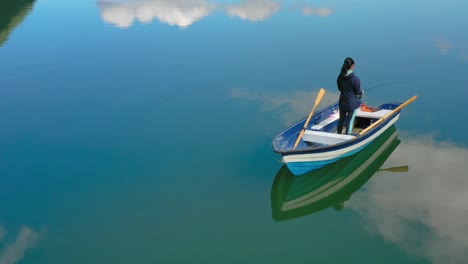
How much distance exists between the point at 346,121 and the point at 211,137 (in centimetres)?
330

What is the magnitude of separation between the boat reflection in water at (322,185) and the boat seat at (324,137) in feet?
1.79

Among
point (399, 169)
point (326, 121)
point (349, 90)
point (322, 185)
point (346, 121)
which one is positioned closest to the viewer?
point (322, 185)

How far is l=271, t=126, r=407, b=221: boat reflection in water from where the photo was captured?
9.10 meters

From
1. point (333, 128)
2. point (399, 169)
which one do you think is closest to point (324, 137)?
point (333, 128)

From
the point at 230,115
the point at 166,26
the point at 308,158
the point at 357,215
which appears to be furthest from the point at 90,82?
the point at 357,215

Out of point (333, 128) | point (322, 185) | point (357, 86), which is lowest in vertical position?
point (322, 185)

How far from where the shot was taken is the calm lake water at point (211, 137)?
817 centimetres

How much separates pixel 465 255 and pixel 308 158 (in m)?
3.10

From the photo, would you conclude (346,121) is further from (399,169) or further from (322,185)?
(322,185)

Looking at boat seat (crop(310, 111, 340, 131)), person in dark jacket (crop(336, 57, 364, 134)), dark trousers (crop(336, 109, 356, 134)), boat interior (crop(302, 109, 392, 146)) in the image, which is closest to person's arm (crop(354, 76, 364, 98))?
person in dark jacket (crop(336, 57, 364, 134))

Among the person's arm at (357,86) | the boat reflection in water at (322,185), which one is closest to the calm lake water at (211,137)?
the boat reflection in water at (322,185)

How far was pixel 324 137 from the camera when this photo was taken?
9.74m

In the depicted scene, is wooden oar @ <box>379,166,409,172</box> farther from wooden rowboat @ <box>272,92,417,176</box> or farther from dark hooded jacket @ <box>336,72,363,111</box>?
dark hooded jacket @ <box>336,72,363,111</box>

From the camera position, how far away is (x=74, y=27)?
22.9m
